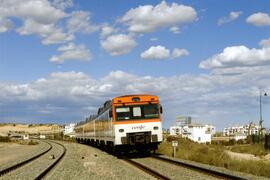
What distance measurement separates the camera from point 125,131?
25547 millimetres

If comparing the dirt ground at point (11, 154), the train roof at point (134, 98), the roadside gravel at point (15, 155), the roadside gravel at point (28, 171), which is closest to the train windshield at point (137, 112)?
the train roof at point (134, 98)

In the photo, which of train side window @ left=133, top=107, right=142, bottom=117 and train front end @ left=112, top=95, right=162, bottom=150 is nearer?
train front end @ left=112, top=95, right=162, bottom=150

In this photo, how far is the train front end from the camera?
83.8 ft

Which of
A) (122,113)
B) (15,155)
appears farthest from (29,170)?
(15,155)

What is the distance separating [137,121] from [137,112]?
528 millimetres

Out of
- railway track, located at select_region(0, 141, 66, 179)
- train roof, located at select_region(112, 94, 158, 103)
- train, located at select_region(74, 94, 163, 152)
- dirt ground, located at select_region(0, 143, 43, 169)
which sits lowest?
dirt ground, located at select_region(0, 143, 43, 169)

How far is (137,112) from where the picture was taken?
26.0 meters

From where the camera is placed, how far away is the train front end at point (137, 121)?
83.8 feet

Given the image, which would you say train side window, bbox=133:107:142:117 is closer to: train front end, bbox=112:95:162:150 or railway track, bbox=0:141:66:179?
train front end, bbox=112:95:162:150

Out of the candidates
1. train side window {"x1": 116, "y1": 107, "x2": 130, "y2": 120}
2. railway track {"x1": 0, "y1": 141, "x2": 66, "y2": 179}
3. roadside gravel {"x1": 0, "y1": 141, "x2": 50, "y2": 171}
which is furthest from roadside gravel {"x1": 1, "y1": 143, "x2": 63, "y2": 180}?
train side window {"x1": 116, "y1": 107, "x2": 130, "y2": 120}

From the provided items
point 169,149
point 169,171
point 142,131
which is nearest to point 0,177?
point 169,171

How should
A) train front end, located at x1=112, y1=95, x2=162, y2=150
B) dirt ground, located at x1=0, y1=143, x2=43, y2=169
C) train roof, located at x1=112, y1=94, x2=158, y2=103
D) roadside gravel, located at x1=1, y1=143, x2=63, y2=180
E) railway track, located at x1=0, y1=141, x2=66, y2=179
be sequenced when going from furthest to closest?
dirt ground, located at x1=0, y1=143, x2=43, y2=169 → train roof, located at x1=112, y1=94, x2=158, y2=103 → train front end, located at x1=112, y1=95, x2=162, y2=150 → railway track, located at x1=0, y1=141, x2=66, y2=179 → roadside gravel, located at x1=1, y1=143, x2=63, y2=180

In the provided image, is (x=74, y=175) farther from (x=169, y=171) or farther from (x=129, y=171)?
(x=169, y=171)

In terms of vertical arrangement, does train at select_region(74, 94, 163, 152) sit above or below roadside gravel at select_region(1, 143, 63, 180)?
above
